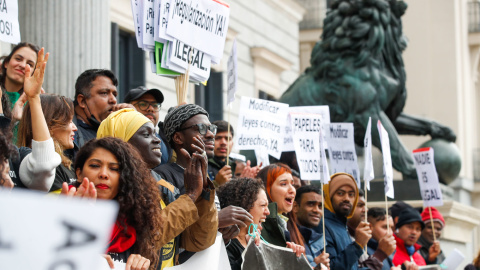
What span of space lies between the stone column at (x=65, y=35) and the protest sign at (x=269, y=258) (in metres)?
4.28

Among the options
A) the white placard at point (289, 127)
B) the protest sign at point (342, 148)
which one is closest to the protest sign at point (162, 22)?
the white placard at point (289, 127)

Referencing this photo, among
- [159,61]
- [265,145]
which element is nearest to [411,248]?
[265,145]

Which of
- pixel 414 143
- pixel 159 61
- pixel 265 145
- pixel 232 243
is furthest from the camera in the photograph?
pixel 414 143

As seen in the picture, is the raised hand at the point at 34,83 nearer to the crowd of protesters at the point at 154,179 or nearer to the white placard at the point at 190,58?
the crowd of protesters at the point at 154,179

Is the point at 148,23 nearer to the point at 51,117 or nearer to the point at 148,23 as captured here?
the point at 148,23

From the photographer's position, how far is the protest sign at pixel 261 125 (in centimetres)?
891

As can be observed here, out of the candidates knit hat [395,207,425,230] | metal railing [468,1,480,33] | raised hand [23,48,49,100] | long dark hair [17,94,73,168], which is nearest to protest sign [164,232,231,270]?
long dark hair [17,94,73,168]

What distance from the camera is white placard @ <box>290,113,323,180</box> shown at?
860 centimetres

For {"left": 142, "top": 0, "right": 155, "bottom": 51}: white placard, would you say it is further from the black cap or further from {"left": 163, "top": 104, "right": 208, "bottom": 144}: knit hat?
{"left": 163, "top": 104, "right": 208, "bottom": 144}: knit hat

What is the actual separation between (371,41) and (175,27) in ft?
27.4

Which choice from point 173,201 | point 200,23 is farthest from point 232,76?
point 173,201

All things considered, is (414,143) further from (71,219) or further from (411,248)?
(71,219)

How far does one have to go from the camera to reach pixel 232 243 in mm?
5746

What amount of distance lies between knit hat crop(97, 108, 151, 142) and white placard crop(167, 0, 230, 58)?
1484mm
